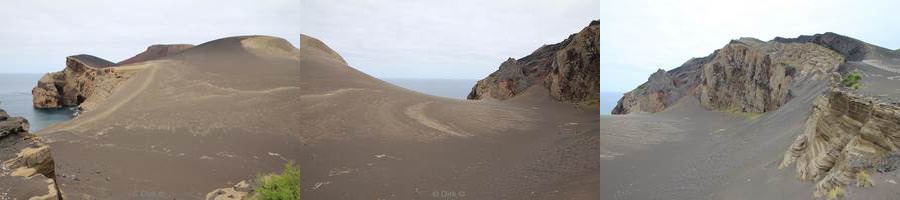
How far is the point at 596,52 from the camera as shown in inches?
547

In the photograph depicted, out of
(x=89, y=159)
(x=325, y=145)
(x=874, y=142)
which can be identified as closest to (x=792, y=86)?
(x=874, y=142)

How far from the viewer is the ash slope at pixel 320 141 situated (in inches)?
261

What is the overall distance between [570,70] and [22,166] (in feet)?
45.7

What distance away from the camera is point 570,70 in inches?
599

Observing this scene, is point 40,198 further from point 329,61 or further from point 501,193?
point 329,61

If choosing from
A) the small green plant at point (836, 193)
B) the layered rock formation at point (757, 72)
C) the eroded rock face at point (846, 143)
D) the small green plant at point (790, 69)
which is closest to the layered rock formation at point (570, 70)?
the eroded rock face at point (846, 143)

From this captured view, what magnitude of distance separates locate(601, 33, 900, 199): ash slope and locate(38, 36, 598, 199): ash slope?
122 inches

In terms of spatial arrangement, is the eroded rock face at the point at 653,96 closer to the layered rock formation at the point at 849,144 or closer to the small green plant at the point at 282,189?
the layered rock formation at the point at 849,144

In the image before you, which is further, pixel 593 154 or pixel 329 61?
pixel 329 61

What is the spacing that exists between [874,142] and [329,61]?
40.9ft

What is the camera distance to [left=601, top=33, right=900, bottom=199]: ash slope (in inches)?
275

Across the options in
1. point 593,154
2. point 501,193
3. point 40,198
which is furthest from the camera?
point 593,154

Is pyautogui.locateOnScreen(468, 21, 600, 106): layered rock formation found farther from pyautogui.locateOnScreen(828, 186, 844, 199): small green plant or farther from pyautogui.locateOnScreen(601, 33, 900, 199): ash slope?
pyautogui.locateOnScreen(828, 186, 844, 199): small green plant

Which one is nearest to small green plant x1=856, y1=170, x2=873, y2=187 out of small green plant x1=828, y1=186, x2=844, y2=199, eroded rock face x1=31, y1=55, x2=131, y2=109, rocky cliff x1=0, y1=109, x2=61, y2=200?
small green plant x1=828, y1=186, x2=844, y2=199
